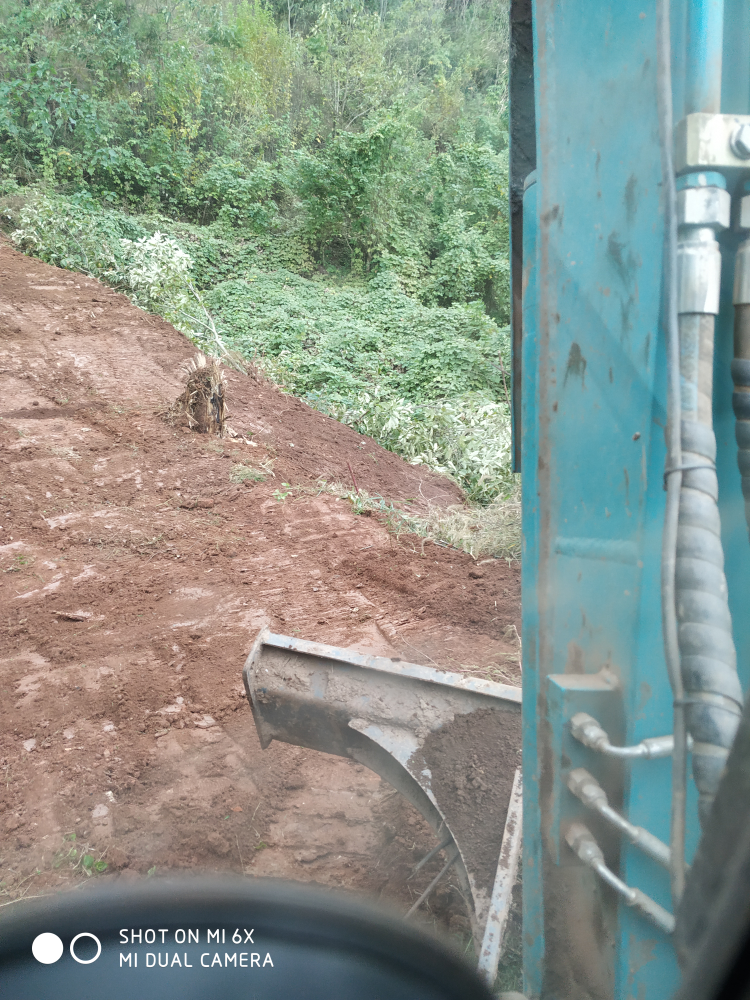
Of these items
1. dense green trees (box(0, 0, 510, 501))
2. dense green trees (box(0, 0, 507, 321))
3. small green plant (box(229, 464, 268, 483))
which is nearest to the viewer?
small green plant (box(229, 464, 268, 483))

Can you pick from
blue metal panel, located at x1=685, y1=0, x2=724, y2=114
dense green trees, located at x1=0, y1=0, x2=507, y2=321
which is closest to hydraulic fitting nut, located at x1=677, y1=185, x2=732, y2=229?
blue metal panel, located at x1=685, y1=0, x2=724, y2=114

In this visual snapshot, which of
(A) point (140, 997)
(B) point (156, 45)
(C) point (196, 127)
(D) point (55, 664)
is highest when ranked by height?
(B) point (156, 45)

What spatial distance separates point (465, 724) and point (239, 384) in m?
7.95

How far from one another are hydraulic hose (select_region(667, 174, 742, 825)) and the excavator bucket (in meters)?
1.24

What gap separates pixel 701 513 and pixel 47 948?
1.05m

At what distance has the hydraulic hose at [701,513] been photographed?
837mm

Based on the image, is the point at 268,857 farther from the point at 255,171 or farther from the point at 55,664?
the point at 255,171

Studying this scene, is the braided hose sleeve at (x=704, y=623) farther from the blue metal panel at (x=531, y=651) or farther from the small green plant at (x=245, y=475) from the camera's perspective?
the small green plant at (x=245, y=475)

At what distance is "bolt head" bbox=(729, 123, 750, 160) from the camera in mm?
847

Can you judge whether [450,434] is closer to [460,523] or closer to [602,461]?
[460,523]

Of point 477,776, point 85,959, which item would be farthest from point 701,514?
point 477,776

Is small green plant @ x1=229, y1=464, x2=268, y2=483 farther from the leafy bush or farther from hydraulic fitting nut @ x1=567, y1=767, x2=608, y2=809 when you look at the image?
hydraulic fitting nut @ x1=567, y1=767, x2=608, y2=809

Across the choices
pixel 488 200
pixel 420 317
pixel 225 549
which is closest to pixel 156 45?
pixel 488 200

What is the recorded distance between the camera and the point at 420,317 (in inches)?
579
